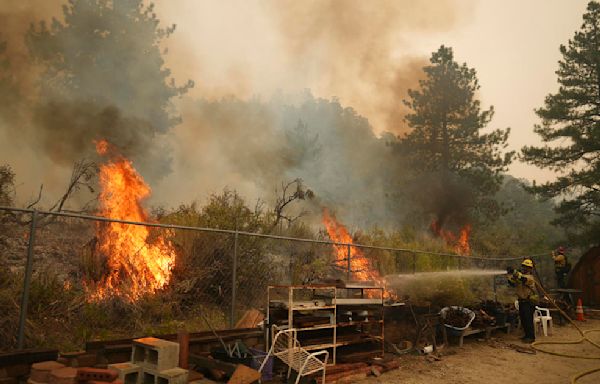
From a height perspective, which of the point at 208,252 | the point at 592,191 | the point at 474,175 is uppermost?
the point at 474,175

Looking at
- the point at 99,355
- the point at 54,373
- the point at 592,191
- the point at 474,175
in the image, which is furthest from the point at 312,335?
the point at 474,175

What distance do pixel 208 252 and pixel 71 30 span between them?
13.4 metres

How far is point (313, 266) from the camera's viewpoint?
1175 centimetres

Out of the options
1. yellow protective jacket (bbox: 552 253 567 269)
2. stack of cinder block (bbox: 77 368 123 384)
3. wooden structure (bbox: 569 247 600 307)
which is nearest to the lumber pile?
stack of cinder block (bbox: 77 368 123 384)

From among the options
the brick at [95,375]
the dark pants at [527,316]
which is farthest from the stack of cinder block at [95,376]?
the dark pants at [527,316]

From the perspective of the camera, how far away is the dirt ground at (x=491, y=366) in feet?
23.8

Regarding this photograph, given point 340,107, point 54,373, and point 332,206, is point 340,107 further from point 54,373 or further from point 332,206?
point 54,373

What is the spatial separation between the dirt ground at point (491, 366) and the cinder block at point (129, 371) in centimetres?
354

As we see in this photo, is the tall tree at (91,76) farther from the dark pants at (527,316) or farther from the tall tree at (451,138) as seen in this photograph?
the tall tree at (451,138)

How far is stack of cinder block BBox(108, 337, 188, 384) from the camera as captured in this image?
16.9 feet

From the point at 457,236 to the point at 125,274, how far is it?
2585 centimetres

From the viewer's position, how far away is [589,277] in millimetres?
19672

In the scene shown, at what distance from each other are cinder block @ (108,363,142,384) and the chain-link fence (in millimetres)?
1322

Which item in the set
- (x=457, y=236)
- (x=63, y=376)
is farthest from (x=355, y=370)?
(x=457, y=236)
